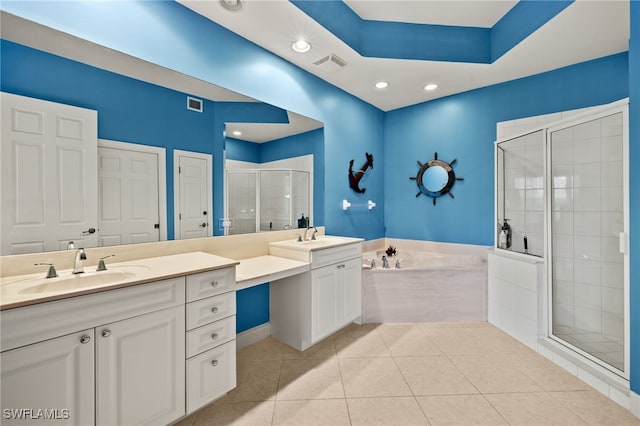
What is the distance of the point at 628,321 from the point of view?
1646 mm

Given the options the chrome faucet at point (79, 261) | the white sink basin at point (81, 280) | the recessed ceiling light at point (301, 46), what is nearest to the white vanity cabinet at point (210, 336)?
the white sink basin at point (81, 280)

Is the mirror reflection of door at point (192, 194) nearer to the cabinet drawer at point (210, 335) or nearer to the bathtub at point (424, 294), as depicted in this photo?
the cabinet drawer at point (210, 335)

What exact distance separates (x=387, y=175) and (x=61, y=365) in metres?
3.61

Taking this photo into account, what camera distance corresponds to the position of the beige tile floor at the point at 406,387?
5.03 ft

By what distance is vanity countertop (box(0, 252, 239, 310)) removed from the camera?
1006mm

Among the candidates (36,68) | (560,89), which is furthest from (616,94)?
(36,68)

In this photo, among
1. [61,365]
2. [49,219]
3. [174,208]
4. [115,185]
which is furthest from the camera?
[174,208]

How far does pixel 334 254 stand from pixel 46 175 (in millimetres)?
1870

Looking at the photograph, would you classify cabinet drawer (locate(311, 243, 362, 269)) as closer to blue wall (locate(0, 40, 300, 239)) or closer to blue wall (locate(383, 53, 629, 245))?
blue wall (locate(0, 40, 300, 239))

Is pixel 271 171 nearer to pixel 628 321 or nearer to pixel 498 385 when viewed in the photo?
pixel 498 385

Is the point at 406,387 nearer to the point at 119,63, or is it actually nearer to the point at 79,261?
the point at 79,261

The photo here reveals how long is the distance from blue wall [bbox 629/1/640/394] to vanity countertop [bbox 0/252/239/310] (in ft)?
7.66

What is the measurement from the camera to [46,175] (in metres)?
1.31

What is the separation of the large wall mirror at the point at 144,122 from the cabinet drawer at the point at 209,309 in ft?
1.86
